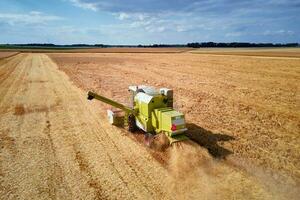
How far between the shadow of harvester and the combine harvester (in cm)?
109

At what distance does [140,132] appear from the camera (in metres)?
9.33

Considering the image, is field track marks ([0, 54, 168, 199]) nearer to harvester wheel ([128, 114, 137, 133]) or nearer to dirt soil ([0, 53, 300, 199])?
dirt soil ([0, 53, 300, 199])

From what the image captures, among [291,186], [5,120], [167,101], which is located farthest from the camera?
[5,120]

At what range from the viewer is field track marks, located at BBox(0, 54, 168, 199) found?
596 centimetres

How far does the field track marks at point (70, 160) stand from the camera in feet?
19.6

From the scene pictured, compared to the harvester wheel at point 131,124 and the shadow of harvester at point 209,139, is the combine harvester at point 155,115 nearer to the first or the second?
the harvester wheel at point 131,124

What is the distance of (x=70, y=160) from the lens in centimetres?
743

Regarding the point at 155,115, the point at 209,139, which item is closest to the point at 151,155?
the point at 155,115

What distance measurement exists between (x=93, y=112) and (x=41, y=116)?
82.8 inches

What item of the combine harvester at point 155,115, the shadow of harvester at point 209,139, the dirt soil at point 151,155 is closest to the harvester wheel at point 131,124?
the combine harvester at point 155,115

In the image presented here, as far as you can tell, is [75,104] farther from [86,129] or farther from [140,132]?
[140,132]

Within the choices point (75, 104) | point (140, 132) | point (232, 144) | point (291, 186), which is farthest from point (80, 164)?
point (75, 104)

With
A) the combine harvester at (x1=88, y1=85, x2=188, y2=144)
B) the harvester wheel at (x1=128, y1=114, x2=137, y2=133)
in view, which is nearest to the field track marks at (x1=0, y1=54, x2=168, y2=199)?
the harvester wheel at (x1=128, y1=114, x2=137, y2=133)

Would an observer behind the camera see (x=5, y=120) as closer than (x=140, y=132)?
No
